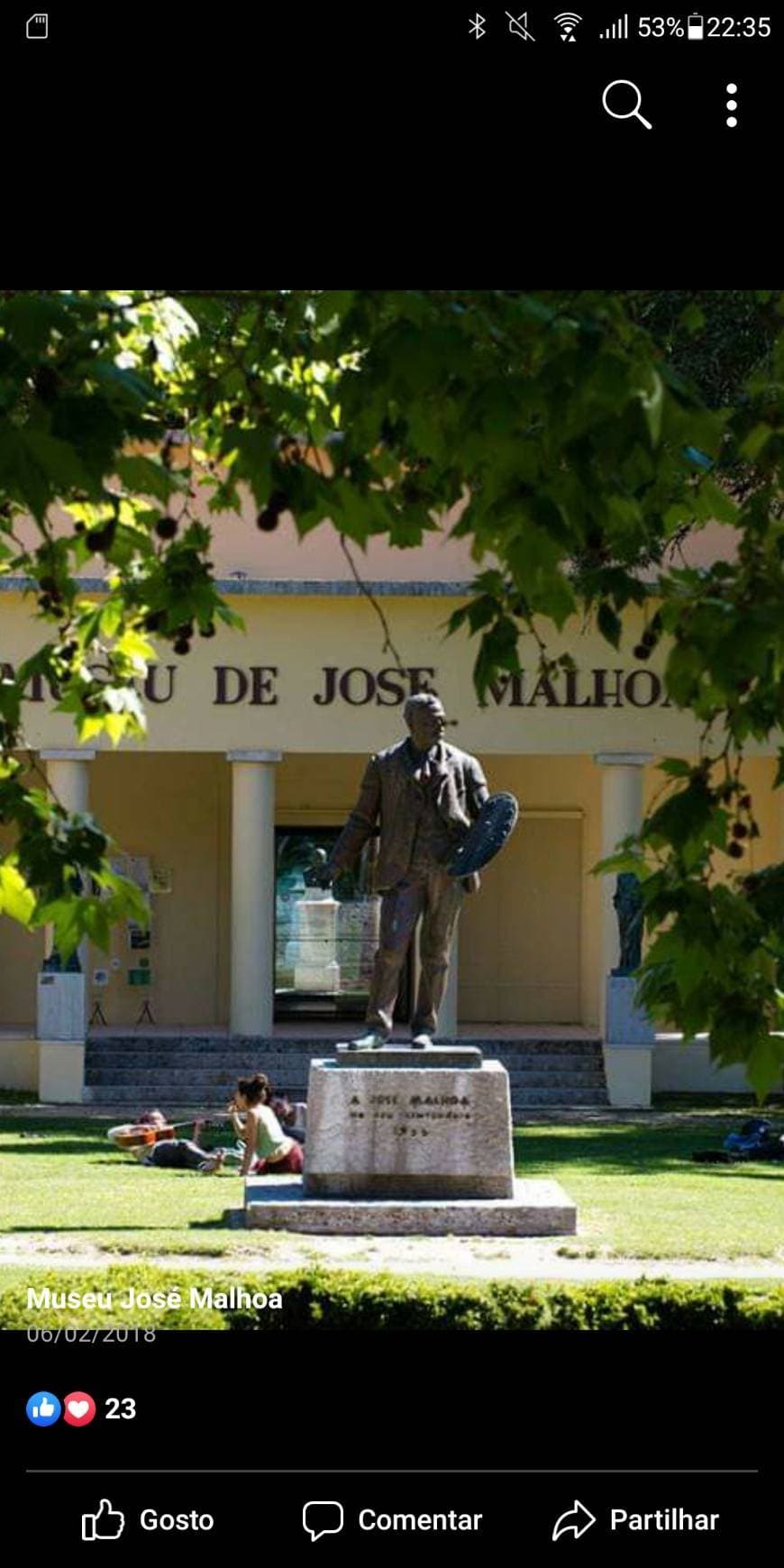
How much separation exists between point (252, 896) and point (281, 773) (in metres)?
5.04

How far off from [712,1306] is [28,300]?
5662 millimetres

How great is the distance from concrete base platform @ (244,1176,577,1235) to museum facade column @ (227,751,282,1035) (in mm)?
11936

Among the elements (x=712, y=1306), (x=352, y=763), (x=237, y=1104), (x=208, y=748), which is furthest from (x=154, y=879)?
(x=712, y=1306)

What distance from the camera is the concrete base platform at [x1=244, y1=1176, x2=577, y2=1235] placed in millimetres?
13422

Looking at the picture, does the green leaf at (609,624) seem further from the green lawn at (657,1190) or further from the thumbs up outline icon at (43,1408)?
the green lawn at (657,1190)

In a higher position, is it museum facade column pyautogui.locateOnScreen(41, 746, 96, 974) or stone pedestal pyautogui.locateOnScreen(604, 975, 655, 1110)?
museum facade column pyautogui.locateOnScreen(41, 746, 96, 974)

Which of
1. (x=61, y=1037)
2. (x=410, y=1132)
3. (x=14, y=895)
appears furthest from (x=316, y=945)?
(x=14, y=895)

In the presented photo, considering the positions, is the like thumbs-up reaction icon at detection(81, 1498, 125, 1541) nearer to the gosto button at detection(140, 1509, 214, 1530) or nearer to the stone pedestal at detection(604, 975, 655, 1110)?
the gosto button at detection(140, 1509, 214, 1530)

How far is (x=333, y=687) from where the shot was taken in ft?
83.8

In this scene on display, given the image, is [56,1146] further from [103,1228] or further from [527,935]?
[527,935]

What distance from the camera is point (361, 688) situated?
25.6 metres
